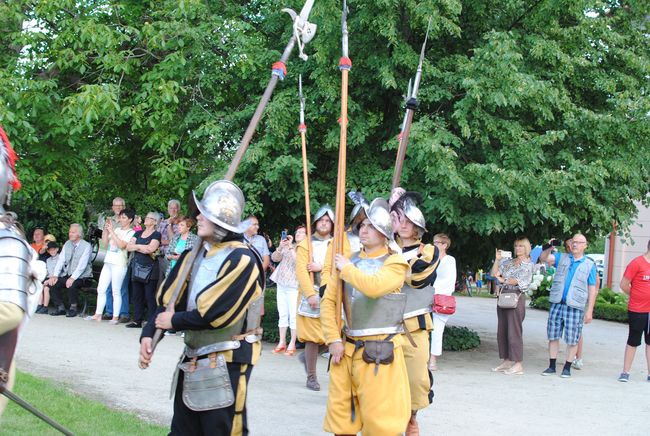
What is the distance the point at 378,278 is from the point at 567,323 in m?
6.22

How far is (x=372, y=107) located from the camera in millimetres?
11617

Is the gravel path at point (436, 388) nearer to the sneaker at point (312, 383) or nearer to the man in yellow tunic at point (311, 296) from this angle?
the sneaker at point (312, 383)

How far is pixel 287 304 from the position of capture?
440 inches

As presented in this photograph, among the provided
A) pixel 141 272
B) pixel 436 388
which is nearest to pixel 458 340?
pixel 436 388

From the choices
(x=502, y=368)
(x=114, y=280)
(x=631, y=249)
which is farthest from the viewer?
(x=631, y=249)

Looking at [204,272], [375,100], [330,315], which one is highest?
[375,100]

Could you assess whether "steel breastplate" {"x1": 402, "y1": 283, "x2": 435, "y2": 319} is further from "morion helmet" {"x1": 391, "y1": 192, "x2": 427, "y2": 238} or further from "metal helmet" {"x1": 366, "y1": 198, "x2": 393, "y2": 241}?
"metal helmet" {"x1": 366, "y1": 198, "x2": 393, "y2": 241}

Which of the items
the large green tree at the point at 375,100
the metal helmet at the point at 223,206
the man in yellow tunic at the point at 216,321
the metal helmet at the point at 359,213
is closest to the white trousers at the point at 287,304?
the large green tree at the point at 375,100

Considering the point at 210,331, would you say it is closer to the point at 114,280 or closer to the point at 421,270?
the point at 421,270

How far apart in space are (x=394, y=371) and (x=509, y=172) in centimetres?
488

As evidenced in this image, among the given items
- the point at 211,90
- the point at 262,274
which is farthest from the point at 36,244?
the point at 262,274

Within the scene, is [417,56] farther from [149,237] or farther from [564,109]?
[149,237]

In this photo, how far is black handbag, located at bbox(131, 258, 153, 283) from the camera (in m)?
12.6

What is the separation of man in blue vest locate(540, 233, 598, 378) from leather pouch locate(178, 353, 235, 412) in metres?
6.99
